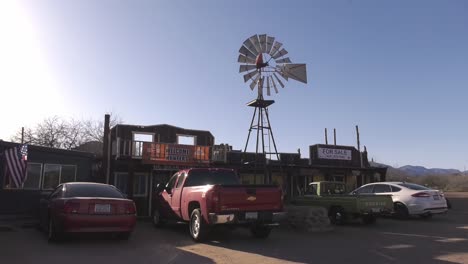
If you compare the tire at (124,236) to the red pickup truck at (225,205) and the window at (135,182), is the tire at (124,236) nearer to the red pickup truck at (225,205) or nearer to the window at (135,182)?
the red pickup truck at (225,205)

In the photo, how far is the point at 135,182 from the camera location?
2427cm

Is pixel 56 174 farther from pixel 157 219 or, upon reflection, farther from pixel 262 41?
pixel 262 41

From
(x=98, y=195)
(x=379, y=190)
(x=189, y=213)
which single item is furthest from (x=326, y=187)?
(x=98, y=195)

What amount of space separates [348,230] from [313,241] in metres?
3.04

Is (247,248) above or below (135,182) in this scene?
below

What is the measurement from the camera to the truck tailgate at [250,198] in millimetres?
10297

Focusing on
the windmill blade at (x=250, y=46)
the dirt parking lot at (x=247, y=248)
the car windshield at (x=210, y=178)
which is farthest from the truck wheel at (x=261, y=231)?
the windmill blade at (x=250, y=46)

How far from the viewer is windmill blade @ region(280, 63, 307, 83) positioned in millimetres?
21109

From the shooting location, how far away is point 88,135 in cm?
5331

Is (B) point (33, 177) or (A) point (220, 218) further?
(B) point (33, 177)

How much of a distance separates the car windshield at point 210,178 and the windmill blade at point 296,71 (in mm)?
9657

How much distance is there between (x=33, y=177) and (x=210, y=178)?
10221mm

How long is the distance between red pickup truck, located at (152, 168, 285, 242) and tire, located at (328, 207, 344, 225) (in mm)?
4765

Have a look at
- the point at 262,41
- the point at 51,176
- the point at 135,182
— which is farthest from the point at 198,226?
the point at 135,182
